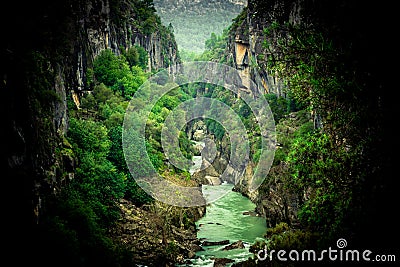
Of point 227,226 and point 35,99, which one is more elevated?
point 35,99

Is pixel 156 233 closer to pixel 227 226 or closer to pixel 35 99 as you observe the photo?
pixel 227 226

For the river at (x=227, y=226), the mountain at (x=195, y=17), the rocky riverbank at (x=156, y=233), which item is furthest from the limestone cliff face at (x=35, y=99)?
the mountain at (x=195, y=17)

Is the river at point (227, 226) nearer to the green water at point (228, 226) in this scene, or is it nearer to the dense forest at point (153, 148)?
the green water at point (228, 226)

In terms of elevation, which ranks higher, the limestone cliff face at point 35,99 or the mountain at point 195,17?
the mountain at point 195,17

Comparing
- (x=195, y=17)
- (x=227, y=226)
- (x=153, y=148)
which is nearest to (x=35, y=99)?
(x=153, y=148)

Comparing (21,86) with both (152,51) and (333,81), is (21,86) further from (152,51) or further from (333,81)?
(152,51)

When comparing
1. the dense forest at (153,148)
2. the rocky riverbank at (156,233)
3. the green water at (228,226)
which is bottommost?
A: the green water at (228,226)

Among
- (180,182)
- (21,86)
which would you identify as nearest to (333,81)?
(21,86)
